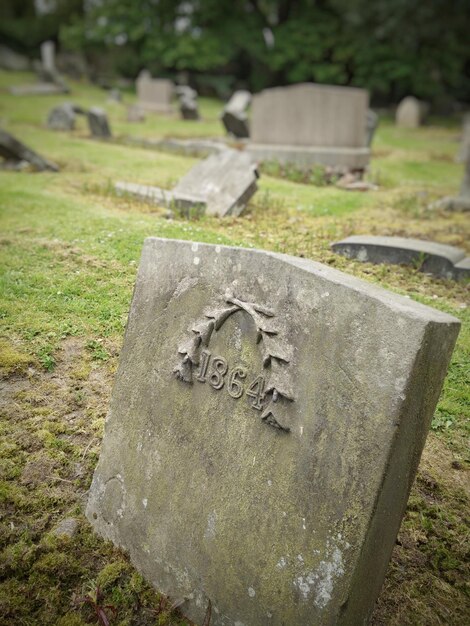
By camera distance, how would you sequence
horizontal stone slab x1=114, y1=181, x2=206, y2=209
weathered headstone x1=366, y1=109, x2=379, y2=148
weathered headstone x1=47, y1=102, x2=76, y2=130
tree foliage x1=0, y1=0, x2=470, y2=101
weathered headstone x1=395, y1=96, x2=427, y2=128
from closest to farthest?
1. horizontal stone slab x1=114, y1=181, x2=206, y2=209
2. weathered headstone x1=366, y1=109, x2=379, y2=148
3. weathered headstone x1=47, y1=102, x2=76, y2=130
4. weathered headstone x1=395, y1=96, x2=427, y2=128
5. tree foliage x1=0, y1=0, x2=470, y2=101

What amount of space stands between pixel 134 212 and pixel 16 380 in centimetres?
344

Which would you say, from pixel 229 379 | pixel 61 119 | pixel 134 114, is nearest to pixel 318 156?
pixel 61 119

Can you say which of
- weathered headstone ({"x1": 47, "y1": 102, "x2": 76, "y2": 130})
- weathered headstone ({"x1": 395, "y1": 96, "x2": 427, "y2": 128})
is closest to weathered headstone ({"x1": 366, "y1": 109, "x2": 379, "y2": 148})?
weathered headstone ({"x1": 47, "y1": 102, "x2": 76, "y2": 130})

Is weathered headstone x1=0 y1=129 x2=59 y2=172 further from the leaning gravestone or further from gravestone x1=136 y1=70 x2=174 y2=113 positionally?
gravestone x1=136 y1=70 x2=174 y2=113

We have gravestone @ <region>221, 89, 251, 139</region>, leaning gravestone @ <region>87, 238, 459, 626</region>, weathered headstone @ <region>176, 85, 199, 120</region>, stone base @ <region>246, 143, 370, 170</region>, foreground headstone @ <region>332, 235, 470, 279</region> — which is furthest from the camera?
weathered headstone @ <region>176, 85, 199, 120</region>

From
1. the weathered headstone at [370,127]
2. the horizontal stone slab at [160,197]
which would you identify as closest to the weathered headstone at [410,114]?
the weathered headstone at [370,127]

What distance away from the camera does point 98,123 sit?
12953 mm

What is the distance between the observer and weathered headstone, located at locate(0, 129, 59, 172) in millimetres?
8227

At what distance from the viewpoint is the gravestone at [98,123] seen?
42.2ft

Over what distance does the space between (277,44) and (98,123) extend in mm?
18713

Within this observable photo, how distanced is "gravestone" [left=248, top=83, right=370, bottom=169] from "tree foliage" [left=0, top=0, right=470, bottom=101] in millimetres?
17124

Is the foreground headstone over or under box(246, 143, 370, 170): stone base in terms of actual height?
under

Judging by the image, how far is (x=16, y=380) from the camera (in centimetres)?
333

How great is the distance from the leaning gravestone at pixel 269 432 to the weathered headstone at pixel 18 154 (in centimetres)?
689
